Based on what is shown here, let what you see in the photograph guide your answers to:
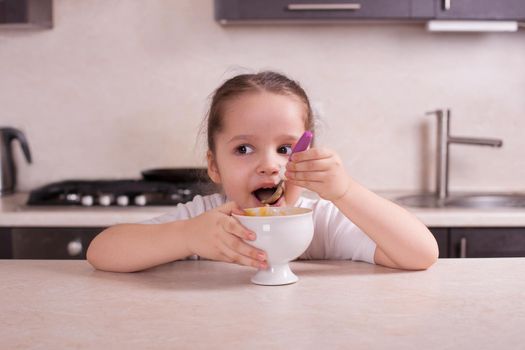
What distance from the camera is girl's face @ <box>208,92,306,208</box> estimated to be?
120 cm

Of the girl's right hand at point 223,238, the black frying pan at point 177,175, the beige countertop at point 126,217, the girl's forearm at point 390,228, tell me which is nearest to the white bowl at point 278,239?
the girl's right hand at point 223,238

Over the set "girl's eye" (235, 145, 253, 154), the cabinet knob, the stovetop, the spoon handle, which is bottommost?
the cabinet knob

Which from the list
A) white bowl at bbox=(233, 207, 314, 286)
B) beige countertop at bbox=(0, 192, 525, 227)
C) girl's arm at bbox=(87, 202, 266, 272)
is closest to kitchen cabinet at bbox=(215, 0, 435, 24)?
beige countertop at bbox=(0, 192, 525, 227)

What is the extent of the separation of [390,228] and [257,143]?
0.30 meters

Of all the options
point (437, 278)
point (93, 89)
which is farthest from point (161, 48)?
point (437, 278)

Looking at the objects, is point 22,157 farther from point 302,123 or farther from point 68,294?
A: point 68,294

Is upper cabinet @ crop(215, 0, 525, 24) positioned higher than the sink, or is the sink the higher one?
upper cabinet @ crop(215, 0, 525, 24)

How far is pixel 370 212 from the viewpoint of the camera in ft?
3.50

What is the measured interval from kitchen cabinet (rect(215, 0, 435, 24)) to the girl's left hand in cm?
138

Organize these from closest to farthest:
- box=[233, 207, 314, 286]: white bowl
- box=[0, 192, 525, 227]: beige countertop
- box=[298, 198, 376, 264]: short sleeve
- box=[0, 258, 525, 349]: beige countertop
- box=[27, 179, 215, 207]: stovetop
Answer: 1. box=[0, 258, 525, 349]: beige countertop
2. box=[233, 207, 314, 286]: white bowl
3. box=[298, 198, 376, 264]: short sleeve
4. box=[0, 192, 525, 227]: beige countertop
5. box=[27, 179, 215, 207]: stovetop

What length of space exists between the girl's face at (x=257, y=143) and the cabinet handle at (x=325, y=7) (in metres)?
1.03

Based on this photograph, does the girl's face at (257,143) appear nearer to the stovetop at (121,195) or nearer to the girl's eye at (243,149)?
the girl's eye at (243,149)

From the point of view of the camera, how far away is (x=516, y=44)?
2.59 metres

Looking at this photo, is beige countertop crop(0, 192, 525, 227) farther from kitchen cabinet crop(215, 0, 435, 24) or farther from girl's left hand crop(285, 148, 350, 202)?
girl's left hand crop(285, 148, 350, 202)
